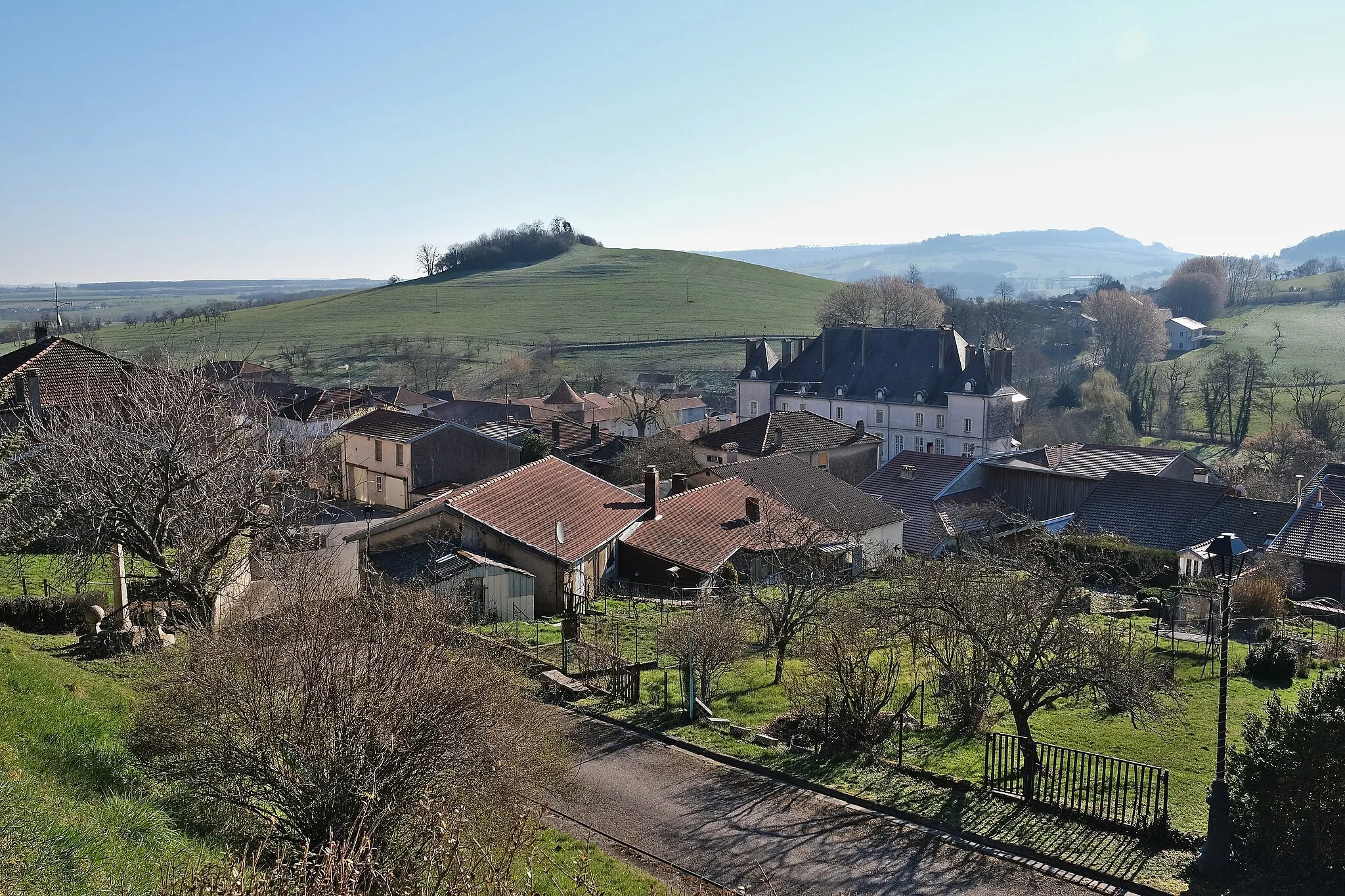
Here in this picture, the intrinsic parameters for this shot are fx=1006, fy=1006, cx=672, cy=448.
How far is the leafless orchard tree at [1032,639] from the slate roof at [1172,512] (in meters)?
19.3

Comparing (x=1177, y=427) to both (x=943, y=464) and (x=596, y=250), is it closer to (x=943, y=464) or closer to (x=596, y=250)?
(x=943, y=464)

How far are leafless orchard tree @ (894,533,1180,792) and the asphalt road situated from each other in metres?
2.24

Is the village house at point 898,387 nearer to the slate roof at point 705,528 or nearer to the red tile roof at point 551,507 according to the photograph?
the slate roof at point 705,528

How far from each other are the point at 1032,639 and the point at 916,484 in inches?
1131

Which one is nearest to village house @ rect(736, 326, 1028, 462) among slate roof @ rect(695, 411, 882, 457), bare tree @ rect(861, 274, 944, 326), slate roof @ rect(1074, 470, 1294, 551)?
slate roof @ rect(695, 411, 882, 457)

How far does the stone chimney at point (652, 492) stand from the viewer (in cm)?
2930

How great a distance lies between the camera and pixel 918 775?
14641 millimetres

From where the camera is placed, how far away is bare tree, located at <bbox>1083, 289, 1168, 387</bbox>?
91000 mm

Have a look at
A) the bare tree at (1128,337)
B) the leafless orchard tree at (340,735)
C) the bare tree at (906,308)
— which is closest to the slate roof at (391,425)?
the leafless orchard tree at (340,735)

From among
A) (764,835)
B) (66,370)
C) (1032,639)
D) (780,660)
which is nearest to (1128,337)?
(780,660)

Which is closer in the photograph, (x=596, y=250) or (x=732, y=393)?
(x=732, y=393)

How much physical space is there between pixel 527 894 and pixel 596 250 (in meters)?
165

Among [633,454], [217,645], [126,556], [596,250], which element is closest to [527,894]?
[217,645]

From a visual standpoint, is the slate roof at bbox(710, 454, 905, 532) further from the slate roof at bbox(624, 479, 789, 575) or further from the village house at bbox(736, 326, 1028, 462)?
the village house at bbox(736, 326, 1028, 462)
